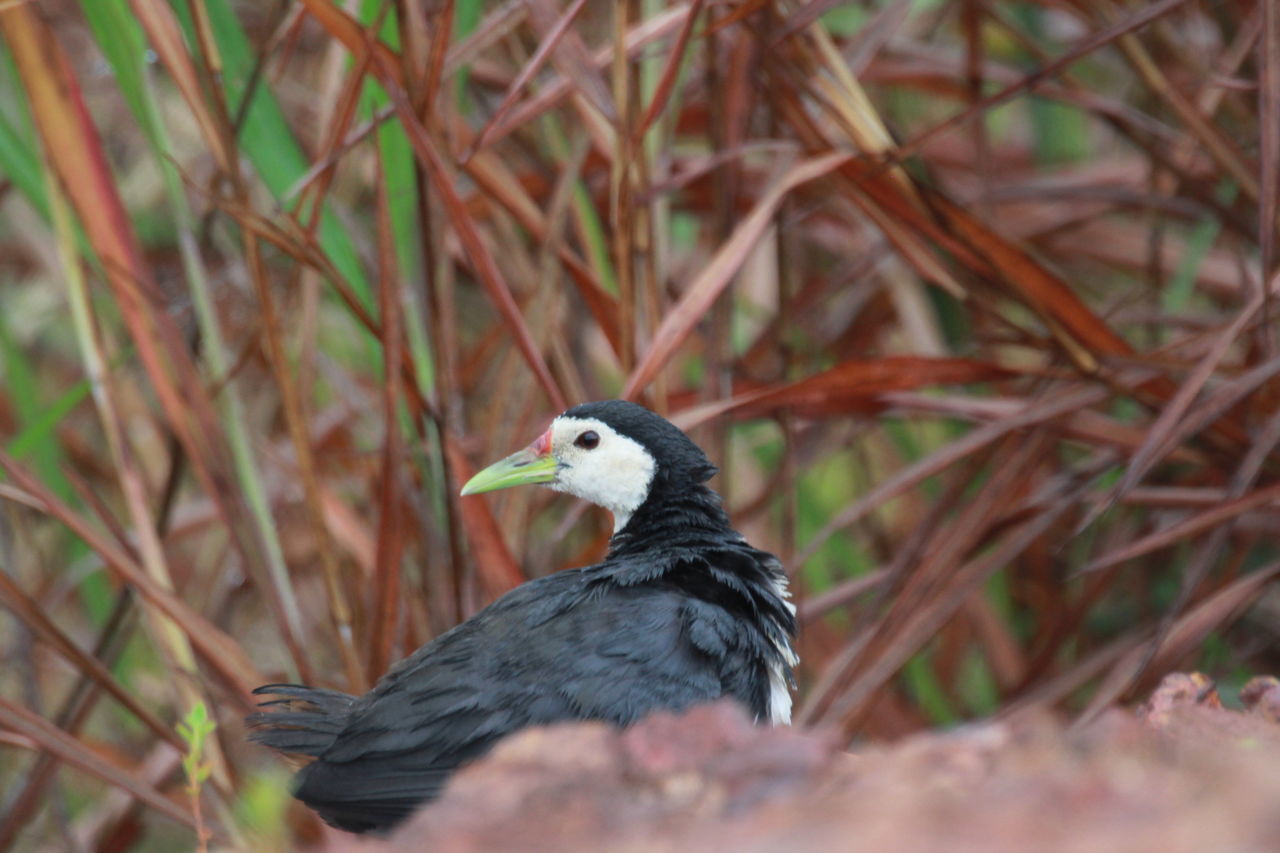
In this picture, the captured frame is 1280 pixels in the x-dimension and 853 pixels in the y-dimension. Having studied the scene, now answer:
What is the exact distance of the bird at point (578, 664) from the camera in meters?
1.65

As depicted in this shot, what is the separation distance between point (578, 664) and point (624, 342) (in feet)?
1.93

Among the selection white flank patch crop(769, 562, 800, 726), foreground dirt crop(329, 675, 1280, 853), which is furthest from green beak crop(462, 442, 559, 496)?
foreground dirt crop(329, 675, 1280, 853)

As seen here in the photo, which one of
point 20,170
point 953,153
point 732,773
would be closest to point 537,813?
point 732,773

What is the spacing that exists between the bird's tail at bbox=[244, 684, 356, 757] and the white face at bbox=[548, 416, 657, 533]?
1.60ft

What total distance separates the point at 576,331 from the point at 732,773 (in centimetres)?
191

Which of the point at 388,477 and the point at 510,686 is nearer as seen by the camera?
the point at 510,686

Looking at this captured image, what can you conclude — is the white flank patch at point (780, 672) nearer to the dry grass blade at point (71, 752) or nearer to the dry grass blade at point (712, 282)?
the dry grass blade at point (712, 282)

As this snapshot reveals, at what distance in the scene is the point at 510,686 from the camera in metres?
1.67

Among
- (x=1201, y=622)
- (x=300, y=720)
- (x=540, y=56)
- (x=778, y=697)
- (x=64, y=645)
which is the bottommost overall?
(x=1201, y=622)

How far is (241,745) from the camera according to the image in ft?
9.95

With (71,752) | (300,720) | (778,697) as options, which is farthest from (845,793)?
(71,752)

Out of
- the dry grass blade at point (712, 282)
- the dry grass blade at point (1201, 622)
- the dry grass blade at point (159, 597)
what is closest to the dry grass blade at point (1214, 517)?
the dry grass blade at point (1201, 622)

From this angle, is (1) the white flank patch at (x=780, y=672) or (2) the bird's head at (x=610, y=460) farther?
(2) the bird's head at (x=610, y=460)

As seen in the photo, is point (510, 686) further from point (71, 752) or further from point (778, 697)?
point (71, 752)
